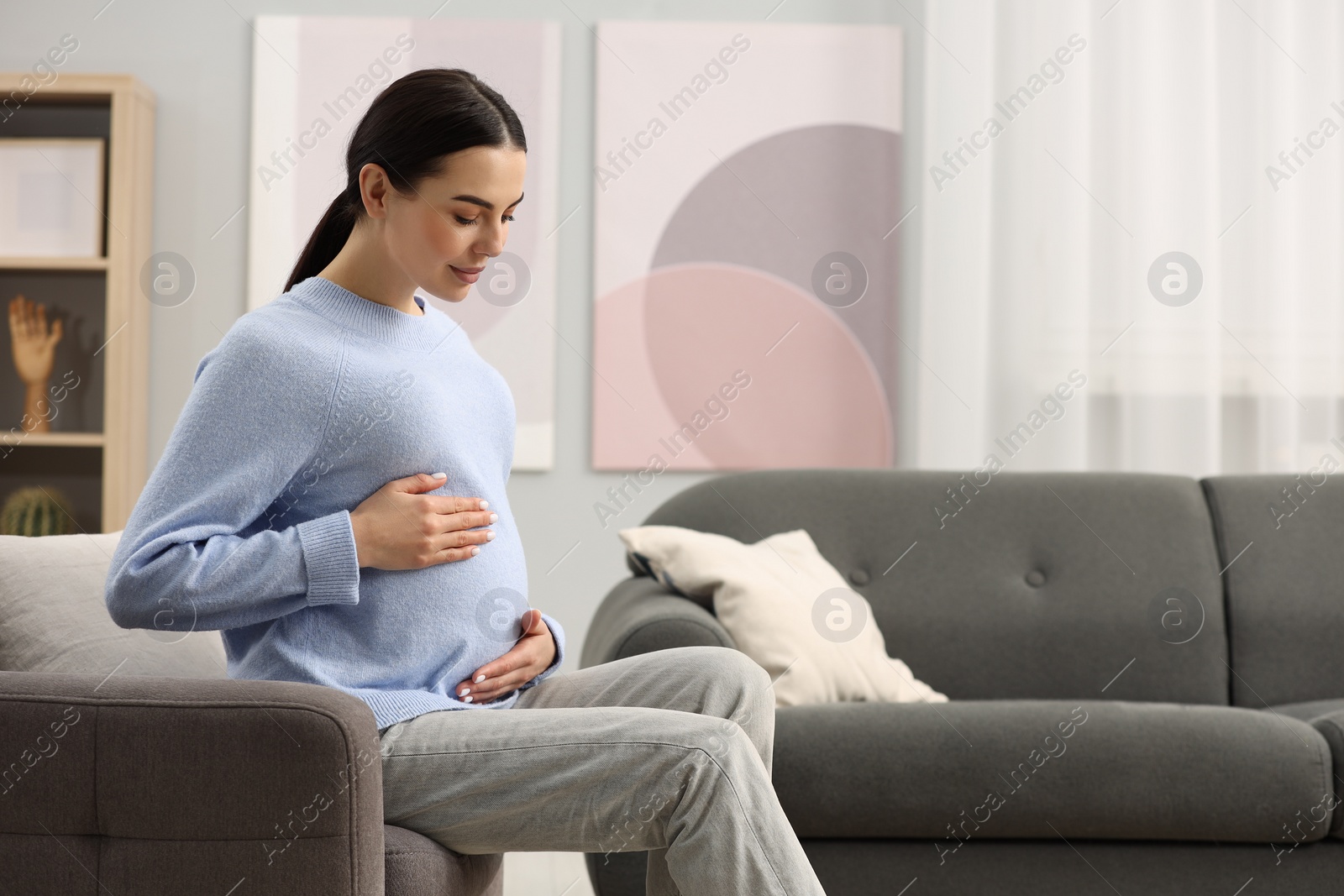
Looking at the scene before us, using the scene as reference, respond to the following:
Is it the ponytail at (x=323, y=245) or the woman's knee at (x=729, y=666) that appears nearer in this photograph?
the woman's knee at (x=729, y=666)

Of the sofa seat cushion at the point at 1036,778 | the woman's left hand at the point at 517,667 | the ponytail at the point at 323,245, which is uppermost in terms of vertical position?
the ponytail at the point at 323,245

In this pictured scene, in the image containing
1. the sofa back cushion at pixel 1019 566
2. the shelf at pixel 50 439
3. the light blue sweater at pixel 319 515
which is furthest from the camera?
the shelf at pixel 50 439

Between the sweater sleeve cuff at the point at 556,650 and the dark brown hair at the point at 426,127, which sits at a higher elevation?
the dark brown hair at the point at 426,127

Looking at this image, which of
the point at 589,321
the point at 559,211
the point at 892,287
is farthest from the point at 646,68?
the point at 892,287

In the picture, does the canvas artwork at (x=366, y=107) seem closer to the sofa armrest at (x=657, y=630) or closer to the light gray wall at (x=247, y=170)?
the light gray wall at (x=247, y=170)

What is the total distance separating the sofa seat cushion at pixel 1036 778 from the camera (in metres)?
1.58

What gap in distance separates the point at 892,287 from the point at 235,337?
202cm

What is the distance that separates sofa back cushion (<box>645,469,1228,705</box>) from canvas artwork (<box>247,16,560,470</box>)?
0.78 m

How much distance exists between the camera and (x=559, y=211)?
2859 millimetres

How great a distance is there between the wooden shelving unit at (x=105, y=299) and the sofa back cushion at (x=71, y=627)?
1.38 m

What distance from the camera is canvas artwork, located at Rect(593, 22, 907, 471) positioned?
9.38 ft

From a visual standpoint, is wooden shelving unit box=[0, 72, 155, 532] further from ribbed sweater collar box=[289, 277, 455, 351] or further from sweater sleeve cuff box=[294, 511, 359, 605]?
sweater sleeve cuff box=[294, 511, 359, 605]

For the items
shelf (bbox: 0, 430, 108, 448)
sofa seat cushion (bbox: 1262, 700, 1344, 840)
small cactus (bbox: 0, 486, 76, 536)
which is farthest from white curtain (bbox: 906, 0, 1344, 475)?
small cactus (bbox: 0, 486, 76, 536)

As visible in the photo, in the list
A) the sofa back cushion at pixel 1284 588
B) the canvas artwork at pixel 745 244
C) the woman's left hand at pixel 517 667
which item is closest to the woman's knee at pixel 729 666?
the woman's left hand at pixel 517 667
